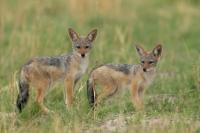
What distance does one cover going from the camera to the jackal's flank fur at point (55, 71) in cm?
962

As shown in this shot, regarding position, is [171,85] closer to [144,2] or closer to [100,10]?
[100,10]

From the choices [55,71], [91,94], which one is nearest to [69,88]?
[55,71]

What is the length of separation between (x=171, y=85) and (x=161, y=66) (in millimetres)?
1495

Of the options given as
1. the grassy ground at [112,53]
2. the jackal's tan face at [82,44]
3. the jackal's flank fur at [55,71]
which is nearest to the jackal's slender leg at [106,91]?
the grassy ground at [112,53]

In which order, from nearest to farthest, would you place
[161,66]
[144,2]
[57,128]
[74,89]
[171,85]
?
[57,128] < [74,89] < [171,85] < [161,66] < [144,2]

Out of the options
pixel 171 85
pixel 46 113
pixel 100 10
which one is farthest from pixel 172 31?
pixel 46 113

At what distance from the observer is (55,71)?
9.97 m

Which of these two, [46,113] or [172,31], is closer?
[46,113]

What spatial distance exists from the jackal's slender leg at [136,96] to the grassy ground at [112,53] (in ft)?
0.40

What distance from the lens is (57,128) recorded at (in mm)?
7914

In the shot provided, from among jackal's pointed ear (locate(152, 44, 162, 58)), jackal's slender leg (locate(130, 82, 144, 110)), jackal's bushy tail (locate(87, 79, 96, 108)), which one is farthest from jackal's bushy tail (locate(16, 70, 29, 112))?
jackal's pointed ear (locate(152, 44, 162, 58))

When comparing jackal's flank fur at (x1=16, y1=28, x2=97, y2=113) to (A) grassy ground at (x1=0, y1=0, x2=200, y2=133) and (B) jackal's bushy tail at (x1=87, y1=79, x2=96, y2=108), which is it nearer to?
(A) grassy ground at (x1=0, y1=0, x2=200, y2=133)

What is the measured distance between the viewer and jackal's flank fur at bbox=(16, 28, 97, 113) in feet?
31.6

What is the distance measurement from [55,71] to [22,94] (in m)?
0.73
